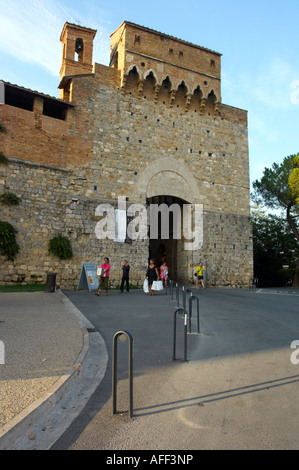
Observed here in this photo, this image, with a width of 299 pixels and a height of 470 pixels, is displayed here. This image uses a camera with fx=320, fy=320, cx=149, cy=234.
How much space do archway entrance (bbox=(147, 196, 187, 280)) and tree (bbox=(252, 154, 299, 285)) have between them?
10.8m

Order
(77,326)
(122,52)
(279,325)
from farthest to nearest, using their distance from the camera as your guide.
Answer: (122,52), (279,325), (77,326)

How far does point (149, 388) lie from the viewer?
156 inches

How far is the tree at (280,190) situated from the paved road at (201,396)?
2280 centimetres

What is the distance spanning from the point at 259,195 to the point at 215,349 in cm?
2615

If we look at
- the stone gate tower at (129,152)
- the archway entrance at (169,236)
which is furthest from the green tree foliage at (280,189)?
the archway entrance at (169,236)

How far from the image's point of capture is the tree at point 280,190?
90.2ft

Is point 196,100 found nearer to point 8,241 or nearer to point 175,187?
point 175,187

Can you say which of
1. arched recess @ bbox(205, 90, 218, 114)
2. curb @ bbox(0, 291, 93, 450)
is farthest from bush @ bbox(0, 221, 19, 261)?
arched recess @ bbox(205, 90, 218, 114)

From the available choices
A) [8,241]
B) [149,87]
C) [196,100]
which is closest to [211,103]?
[196,100]

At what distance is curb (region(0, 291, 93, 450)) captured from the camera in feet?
8.50

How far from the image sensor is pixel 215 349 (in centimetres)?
573
